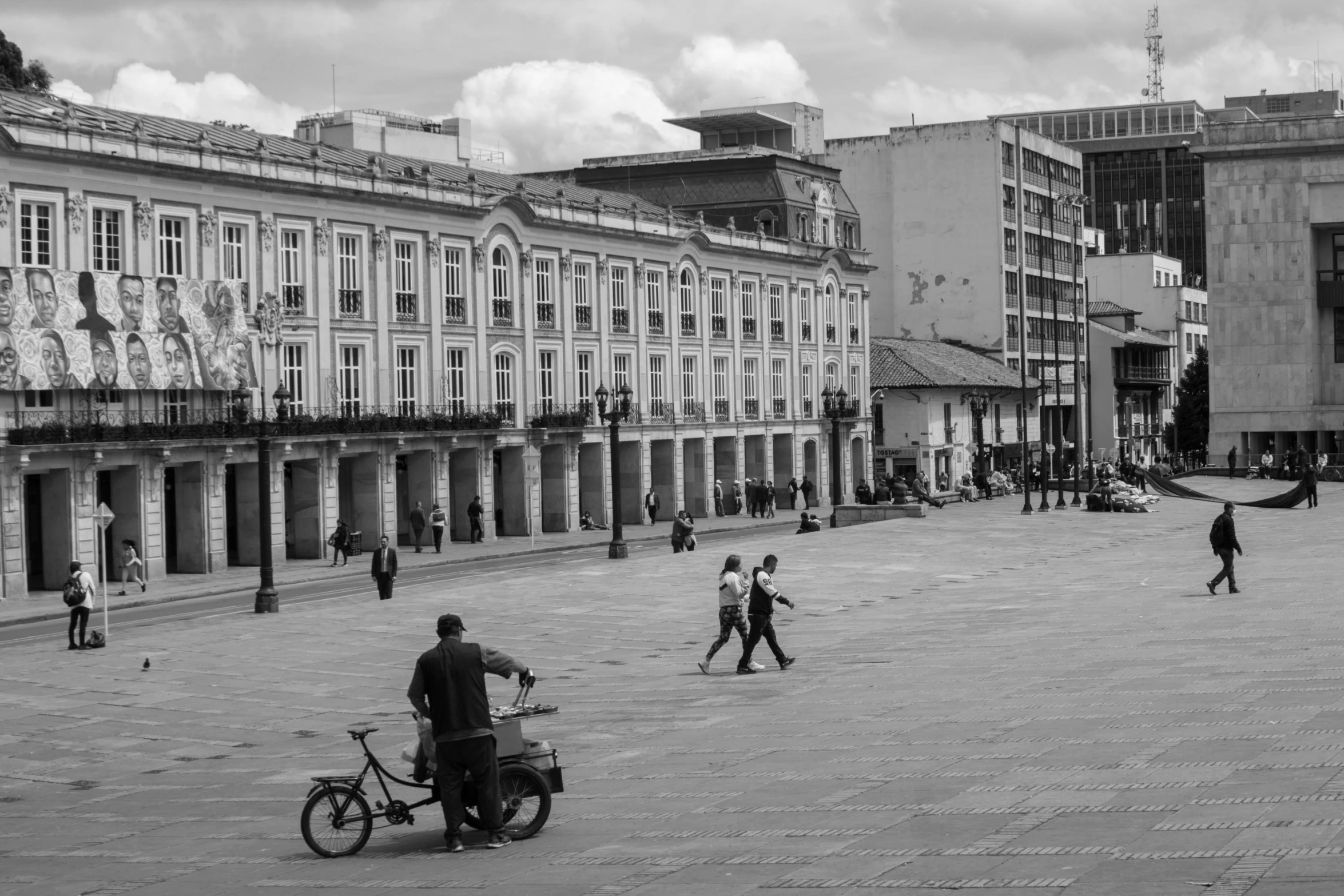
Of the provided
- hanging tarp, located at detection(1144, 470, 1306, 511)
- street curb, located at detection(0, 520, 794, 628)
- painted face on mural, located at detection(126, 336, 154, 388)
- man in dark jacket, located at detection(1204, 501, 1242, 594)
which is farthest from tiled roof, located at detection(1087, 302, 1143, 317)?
man in dark jacket, located at detection(1204, 501, 1242, 594)

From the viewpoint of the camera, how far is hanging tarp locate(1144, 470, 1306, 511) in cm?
6412

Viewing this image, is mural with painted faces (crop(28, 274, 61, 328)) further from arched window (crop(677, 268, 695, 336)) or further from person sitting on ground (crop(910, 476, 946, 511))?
arched window (crop(677, 268, 695, 336))

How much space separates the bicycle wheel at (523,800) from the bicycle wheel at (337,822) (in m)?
0.83

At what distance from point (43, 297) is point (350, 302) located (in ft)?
42.5

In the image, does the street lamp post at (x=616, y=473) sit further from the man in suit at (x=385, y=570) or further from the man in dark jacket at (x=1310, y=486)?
the man in dark jacket at (x=1310, y=486)

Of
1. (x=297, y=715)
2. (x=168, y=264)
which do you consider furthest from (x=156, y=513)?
(x=297, y=715)

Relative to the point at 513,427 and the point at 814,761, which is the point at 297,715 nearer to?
the point at 814,761

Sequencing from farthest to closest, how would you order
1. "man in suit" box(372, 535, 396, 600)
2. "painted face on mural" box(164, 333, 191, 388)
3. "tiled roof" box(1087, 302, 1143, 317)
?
"tiled roof" box(1087, 302, 1143, 317), "painted face on mural" box(164, 333, 191, 388), "man in suit" box(372, 535, 396, 600)

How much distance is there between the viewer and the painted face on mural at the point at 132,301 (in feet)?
163

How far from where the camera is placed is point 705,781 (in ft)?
53.5

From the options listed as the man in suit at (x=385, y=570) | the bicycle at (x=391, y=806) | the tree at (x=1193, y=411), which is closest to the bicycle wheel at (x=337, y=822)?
the bicycle at (x=391, y=806)

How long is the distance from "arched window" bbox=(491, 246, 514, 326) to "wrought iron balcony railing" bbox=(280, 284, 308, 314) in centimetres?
1028

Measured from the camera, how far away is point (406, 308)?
6134cm

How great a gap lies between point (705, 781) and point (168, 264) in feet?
128
